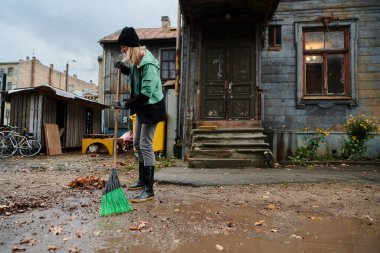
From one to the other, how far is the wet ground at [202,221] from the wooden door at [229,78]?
4.41m

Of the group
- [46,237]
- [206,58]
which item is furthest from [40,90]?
[46,237]

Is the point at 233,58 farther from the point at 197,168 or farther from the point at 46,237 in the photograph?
the point at 46,237

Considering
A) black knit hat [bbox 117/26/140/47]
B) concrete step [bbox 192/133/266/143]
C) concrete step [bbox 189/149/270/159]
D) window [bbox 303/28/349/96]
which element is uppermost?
window [bbox 303/28/349/96]

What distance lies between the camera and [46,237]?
2.50 metres

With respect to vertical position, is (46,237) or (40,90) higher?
(40,90)

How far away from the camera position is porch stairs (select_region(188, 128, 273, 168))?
6.62 m

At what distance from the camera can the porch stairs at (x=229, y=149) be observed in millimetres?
6621

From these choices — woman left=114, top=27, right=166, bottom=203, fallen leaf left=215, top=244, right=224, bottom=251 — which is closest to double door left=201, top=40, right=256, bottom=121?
woman left=114, top=27, right=166, bottom=203

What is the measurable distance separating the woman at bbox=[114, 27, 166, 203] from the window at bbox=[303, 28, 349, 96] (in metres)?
6.01

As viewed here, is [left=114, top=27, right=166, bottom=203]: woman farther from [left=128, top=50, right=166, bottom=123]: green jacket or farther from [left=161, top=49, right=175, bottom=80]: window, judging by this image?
[left=161, top=49, right=175, bottom=80]: window

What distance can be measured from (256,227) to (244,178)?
95.3 inches

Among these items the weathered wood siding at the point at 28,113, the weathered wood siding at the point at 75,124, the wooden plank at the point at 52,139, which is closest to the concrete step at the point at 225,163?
the wooden plank at the point at 52,139

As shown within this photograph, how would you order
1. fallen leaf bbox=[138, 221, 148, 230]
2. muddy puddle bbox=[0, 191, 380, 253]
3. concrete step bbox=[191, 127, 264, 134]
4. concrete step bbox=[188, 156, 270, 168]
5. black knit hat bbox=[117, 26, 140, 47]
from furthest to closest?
1. concrete step bbox=[191, 127, 264, 134]
2. concrete step bbox=[188, 156, 270, 168]
3. black knit hat bbox=[117, 26, 140, 47]
4. fallen leaf bbox=[138, 221, 148, 230]
5. muddy puddle bbox=[0, 191, 380, 253]

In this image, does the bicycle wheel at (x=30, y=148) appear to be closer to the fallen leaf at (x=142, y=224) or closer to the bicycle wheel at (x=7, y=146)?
the bicycle wheel at (x=7, y=146)
